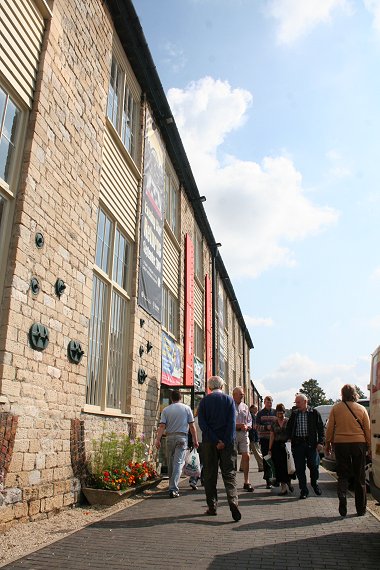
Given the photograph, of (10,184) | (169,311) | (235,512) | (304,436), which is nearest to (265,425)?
(304,436)

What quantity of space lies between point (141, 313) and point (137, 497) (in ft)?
13.4

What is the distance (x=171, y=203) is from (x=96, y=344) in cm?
830

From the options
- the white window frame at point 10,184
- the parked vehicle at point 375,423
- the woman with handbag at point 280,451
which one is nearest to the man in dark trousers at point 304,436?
the woman with handbag at point 280,451

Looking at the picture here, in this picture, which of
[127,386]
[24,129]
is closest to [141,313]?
[127,386]

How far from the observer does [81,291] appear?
24.4 ft

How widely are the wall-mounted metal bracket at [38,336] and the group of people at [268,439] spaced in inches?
86.1

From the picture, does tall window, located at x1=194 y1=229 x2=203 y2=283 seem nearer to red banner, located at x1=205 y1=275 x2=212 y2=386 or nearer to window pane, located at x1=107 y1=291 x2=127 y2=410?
red banner, located at x1=205 y1=275 x2=212 y2=386

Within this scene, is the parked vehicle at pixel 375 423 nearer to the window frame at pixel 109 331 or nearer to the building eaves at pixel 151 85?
the window frame at pixel 109 331

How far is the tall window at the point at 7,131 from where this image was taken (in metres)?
5.78

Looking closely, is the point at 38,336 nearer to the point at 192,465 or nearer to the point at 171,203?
the point at 192,465

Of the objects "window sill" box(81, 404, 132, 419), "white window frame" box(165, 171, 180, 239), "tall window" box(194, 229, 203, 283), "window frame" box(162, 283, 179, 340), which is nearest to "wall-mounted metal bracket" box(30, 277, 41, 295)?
"window sill" box(81, 404, 132, 419)

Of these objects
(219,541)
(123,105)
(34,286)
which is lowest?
(219,541)

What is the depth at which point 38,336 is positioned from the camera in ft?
19.5

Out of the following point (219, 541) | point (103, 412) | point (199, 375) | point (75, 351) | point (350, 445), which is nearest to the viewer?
point (219, 541)
